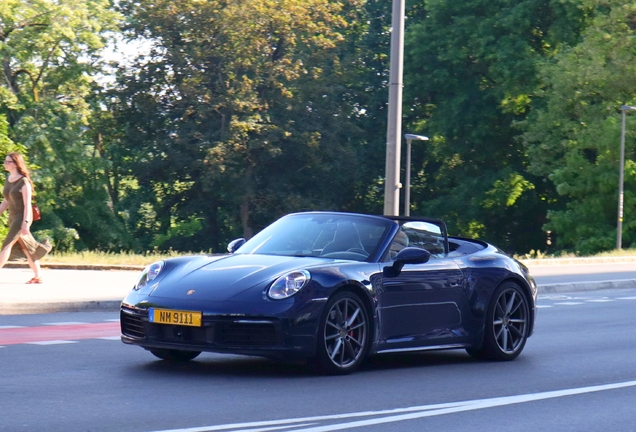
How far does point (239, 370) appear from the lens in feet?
31.2

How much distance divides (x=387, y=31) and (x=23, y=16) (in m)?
21.8

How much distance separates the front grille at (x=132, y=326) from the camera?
920 cm

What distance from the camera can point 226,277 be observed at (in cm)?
916

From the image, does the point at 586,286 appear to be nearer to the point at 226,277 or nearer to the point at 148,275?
the point at 148,275

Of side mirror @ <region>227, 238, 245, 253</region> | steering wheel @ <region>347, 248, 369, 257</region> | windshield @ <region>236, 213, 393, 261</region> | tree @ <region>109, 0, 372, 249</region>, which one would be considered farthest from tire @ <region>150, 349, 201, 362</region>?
tree @ <region>109, 0, 372, 249</region>

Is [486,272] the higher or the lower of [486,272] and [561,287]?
the higher

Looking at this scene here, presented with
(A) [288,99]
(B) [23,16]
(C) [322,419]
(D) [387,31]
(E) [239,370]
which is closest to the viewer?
(C) [322,419]

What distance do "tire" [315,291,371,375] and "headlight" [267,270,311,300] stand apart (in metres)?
0.27

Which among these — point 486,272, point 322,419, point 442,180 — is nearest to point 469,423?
point 322,419

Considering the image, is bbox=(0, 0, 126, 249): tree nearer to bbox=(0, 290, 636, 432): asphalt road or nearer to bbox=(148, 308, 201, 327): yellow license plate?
bbox=(0, 290, 636, 432): asphalt road

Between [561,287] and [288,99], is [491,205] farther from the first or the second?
[561,287]

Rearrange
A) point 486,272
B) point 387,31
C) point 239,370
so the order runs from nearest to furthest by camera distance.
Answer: point 239,370, point 486,272, point 387,31

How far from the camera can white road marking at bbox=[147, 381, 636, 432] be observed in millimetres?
6836

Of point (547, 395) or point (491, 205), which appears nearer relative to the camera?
point (547, 395)
